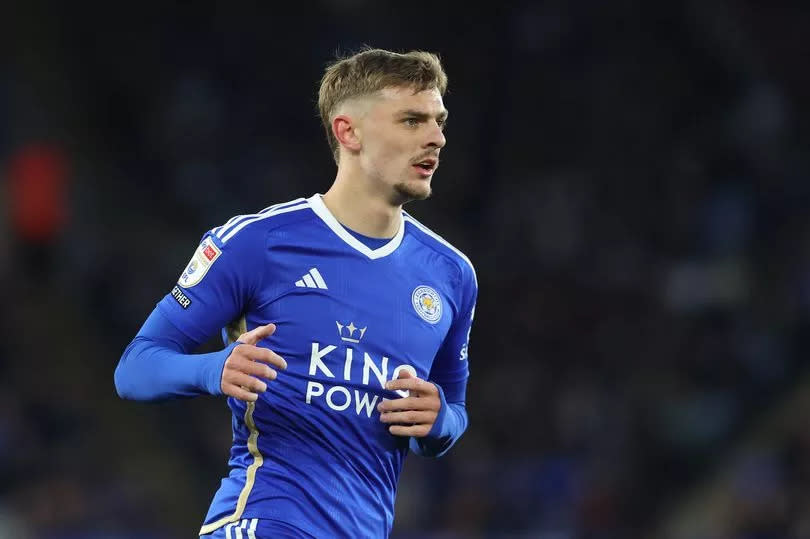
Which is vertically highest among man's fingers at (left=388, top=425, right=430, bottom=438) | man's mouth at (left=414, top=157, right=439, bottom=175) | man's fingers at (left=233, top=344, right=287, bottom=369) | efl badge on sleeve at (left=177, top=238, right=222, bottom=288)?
man's mouth at (left=414, top=157, right=439, bottom=175)

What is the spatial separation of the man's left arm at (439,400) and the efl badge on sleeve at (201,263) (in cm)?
67

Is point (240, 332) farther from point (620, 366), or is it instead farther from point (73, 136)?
point (73, 136)

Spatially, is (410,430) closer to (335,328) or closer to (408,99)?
(335,328)

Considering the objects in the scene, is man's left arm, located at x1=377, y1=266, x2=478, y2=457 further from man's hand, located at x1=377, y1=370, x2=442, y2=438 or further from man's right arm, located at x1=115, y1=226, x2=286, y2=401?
man's right arm, located at x1=115, y1=226, x2=286, y2=401

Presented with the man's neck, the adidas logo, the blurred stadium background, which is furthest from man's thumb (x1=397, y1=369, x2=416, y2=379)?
the blurred stadium background

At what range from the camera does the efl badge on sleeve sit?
163 inches

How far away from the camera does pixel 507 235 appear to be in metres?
14.2

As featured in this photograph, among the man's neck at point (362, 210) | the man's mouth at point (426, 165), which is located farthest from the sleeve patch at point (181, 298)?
the man's mouth at point (426, 165)

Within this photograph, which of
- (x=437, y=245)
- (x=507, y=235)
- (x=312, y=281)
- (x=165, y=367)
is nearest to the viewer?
(x=165, y=367)

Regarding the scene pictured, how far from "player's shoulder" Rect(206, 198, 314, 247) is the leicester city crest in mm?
439

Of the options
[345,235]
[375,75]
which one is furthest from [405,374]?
[375,75]

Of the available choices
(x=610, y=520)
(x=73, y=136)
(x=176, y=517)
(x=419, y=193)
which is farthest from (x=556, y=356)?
(x=419, y=193)

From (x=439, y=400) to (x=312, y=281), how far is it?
0.57 m

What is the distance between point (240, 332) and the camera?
14.0ft
